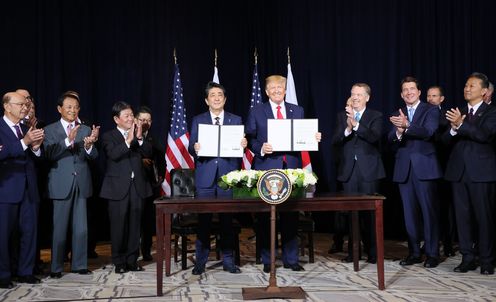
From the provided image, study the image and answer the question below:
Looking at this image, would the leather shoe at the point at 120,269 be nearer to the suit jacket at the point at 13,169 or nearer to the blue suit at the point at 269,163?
the suit jacket at the point at 13,169

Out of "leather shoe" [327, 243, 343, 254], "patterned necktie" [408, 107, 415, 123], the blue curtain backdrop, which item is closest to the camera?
"patterned necktie" [408, 107, 415, 123]

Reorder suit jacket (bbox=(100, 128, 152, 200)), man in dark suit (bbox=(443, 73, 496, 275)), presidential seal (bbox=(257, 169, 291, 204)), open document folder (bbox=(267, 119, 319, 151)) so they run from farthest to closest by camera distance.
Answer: suit jacket (bbox=(100, 128, 152, 200)) < man in dark suit (bbox=(443, 73, 496, 275)) < open document folder (bbox=(267, 119, 319, 151)) < presidential seal (bbox=(257, 169, 291, 204))

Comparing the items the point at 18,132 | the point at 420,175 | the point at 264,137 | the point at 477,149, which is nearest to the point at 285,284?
the point at 264,137

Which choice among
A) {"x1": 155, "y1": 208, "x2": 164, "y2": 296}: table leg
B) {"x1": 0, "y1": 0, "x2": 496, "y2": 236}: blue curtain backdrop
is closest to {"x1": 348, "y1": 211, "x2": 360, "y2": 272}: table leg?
{"x1": 155, "y1": 208, "x2": 164, "y2": 296}: table leg

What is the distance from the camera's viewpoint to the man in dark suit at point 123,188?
16.7 ft

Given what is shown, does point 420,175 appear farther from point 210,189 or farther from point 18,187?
point 18,187

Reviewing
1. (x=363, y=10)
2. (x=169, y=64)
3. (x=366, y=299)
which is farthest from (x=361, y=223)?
(x=169, y=64)

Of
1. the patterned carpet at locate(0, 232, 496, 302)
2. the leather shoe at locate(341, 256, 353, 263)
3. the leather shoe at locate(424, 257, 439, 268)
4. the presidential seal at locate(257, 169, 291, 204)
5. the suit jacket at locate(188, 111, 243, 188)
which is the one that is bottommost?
the patterned carpet at locate(0, 232, 496, 302)

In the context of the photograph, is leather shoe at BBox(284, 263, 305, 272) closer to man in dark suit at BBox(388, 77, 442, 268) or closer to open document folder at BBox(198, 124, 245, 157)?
man in dark suit at BBox(388, 77, 442, 268)

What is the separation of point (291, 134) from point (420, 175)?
1.39 m

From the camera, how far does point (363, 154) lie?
5371 mm

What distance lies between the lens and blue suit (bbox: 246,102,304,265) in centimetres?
498

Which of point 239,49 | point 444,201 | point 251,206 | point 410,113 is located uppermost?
point 239,49

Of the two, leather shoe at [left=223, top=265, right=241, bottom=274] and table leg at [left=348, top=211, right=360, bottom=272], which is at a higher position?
table leg at [left=348, top=211, right=360, bottom=272]
